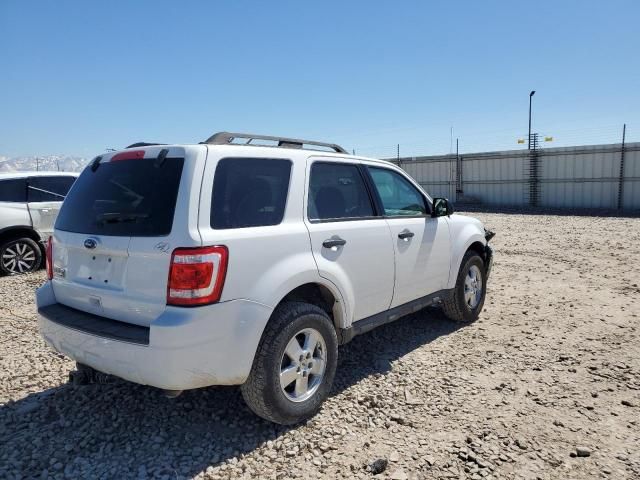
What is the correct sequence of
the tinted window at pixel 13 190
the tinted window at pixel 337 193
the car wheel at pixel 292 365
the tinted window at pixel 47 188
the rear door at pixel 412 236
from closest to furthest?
the car wheel at pixel 292 365 < the tinted window at pixel 337 193 < the rear door at pixel 412 236 < the tinted window at pixel 13 190 < the tinted window at pixel 47 188

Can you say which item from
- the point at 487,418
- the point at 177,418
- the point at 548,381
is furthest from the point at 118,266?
the point at 548,381

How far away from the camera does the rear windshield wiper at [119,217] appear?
105 inches

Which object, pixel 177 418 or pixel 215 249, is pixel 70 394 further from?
pixel 215 249

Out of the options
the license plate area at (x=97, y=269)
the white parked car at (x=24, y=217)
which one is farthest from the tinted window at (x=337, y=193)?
the white parked car at (x=24, y=217)

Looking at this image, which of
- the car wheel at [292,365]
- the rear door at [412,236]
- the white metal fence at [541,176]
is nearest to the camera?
the car wheel at [292,365]

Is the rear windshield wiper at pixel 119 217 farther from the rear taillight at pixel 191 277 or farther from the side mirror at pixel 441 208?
the side mirror at pixel 441 208

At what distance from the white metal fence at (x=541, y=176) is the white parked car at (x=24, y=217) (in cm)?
2028

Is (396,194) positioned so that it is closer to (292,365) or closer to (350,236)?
(350,236)

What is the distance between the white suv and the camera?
2482 mm

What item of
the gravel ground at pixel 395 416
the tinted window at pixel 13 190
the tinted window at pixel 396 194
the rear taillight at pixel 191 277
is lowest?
the gravel ground at pixel 395 416

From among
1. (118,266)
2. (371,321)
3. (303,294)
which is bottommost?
(371,321)

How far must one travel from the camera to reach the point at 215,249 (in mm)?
2508

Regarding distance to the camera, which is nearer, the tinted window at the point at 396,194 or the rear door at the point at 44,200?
the tinted window at the point at 396,194

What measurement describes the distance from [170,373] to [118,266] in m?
0.74
